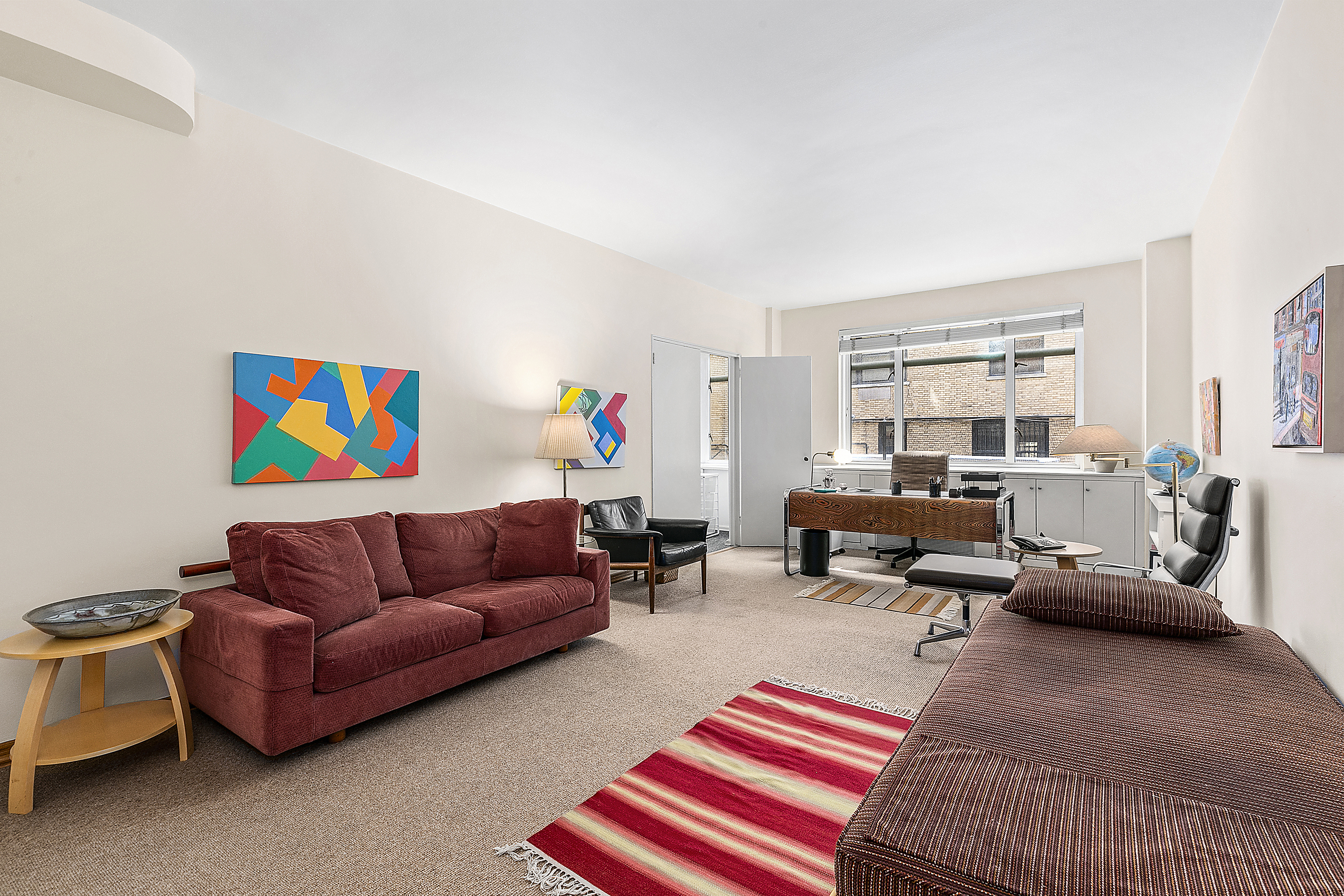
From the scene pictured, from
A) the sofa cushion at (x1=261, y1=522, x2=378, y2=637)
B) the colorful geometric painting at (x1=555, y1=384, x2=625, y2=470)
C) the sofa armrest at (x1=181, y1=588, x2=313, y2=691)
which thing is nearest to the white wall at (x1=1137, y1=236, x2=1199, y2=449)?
the colorful geometric painting at (x1=555, y1=384, x2=625, y2=470)

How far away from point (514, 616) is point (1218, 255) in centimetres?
453

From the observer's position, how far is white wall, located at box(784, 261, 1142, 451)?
5883 millimetres

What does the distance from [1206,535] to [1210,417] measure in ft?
5.50

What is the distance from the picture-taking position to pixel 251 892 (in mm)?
1762

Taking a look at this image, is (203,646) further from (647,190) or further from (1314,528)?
(1314,528)

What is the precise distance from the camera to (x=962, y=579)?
138 inches

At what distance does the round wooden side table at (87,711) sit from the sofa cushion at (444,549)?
107 cm

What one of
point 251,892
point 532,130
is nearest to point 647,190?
point 532,130

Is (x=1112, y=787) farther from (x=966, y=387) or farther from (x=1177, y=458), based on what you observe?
(x=966, y=387)

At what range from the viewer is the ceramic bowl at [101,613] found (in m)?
2.23

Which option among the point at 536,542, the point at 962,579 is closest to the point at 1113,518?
the point at 962,579

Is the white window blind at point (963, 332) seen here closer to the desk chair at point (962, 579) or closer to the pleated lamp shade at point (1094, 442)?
the pleated lamp shade at point (1094, 442)

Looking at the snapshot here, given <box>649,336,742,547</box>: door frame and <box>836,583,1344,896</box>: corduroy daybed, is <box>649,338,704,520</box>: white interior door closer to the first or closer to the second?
<box>649,336,742,547</box>: door frame

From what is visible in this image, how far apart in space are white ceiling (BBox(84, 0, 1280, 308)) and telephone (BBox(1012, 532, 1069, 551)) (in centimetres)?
227
